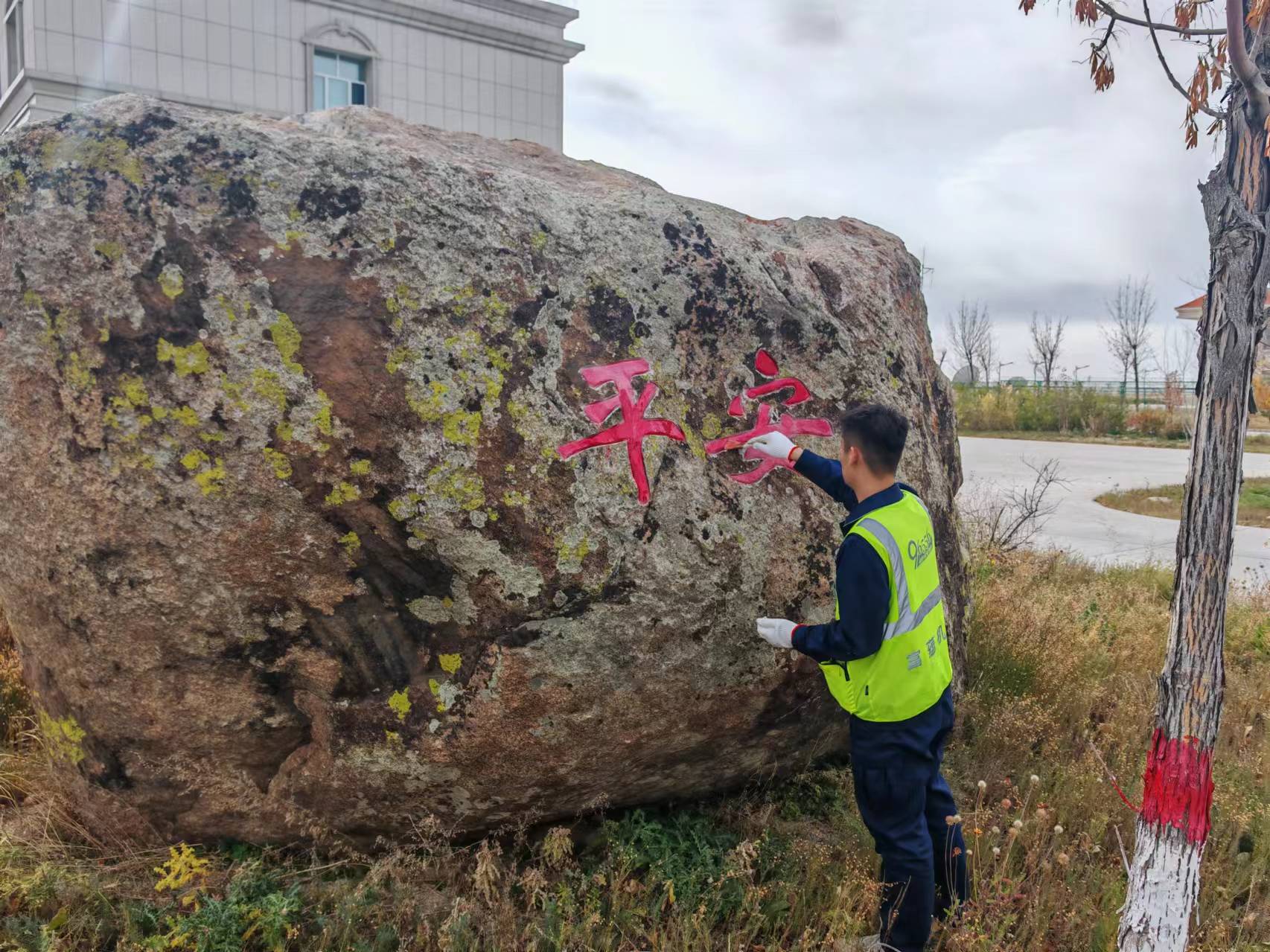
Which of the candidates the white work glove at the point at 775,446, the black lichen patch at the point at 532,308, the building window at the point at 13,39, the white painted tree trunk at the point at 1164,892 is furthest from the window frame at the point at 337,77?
the white painted tree trunk at the point at 1164,892

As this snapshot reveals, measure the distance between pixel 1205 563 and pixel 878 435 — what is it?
3.48ft

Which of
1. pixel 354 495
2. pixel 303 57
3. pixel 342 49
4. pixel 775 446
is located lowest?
pixel 354 495

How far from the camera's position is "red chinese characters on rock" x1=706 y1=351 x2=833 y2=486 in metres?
A: 3.21

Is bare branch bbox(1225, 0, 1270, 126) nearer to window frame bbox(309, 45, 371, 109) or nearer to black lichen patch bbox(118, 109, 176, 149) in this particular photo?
black lichen patch bbox(118, 109, 176, 149)

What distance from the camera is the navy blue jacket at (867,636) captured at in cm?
254

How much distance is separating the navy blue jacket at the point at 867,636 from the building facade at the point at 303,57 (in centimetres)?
1209

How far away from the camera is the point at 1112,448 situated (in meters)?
20.1

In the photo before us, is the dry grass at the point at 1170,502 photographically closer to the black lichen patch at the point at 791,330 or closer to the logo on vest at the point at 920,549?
the black lichen patch at the point at 791,330

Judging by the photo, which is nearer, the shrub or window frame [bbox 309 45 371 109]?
window frame [bbox 309 45 371 109]

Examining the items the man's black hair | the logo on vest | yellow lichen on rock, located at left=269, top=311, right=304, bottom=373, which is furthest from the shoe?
yellow lichen on rock, located at left=269, top=311, right=304, bottom=373

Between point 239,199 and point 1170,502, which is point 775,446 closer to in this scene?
point 239,199

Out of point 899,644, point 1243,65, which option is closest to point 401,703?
point 899,644

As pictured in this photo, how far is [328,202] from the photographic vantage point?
9.16 ft

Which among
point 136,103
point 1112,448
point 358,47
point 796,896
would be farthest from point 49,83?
point 1112,448
